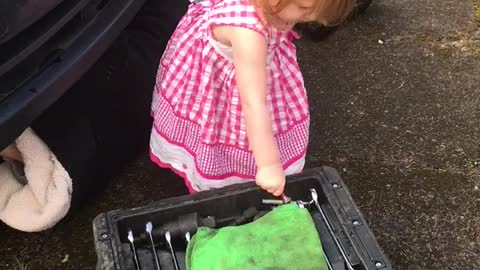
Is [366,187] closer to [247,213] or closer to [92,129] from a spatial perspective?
[247,213]

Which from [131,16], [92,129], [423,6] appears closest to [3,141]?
[92,129]

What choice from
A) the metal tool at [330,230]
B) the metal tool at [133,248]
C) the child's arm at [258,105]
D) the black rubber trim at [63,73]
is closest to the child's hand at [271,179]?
the child's arm at [258,105]

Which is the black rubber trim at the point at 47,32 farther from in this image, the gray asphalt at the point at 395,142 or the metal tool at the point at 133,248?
the gray asphalt at the point at 395,142

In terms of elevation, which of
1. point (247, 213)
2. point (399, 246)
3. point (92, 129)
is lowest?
point (399, 246)

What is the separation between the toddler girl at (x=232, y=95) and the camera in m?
1.33

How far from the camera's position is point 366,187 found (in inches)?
78.0

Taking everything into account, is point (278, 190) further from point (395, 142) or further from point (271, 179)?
point (395, 142)

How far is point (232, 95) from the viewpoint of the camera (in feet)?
5.16

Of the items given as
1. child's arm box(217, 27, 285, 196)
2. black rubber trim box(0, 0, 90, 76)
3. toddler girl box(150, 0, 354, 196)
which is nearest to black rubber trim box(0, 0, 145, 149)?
black rubber trim box(0, 0, 90, 76)

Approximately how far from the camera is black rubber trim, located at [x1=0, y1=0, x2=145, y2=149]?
4.63ft

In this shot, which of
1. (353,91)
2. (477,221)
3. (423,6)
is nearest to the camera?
(477,221)

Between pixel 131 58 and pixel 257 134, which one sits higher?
pixel 257 134

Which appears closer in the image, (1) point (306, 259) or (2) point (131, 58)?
(1) point (306, 259)

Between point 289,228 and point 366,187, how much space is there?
2.57 ft
